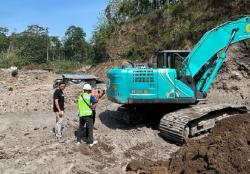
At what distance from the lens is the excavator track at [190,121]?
10.7 metres

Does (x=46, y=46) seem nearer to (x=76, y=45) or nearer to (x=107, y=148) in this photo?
(x=76, y=45)

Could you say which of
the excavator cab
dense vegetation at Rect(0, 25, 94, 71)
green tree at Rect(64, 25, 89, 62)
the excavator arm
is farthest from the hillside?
green tree at Rect(64, 25, 89, 62)

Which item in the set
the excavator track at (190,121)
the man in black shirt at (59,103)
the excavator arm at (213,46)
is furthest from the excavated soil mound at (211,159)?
the excavator arm at (213,46)

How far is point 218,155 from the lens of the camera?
7.71 metres

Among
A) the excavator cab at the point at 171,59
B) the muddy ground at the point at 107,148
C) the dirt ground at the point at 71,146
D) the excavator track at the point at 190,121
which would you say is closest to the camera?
the muddy ground at the point at 107,148

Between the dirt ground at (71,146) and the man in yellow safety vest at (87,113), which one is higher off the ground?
the man in yellow safety vest at (87,113)

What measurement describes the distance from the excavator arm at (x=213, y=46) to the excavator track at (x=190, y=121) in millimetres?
904

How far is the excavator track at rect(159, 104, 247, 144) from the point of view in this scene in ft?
35.0

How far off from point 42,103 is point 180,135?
27.6 feet

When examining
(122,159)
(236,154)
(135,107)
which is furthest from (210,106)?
(236,154)

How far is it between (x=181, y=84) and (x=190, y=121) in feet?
3.78

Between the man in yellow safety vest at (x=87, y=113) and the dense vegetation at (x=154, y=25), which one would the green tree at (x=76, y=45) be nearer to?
the dense vegetation at (x=154, y=25)

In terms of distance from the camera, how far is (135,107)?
1263 centimetres

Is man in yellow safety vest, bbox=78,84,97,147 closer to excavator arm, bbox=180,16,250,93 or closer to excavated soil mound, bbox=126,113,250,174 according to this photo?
excavated soil mound, bbox=126,113,250,174
